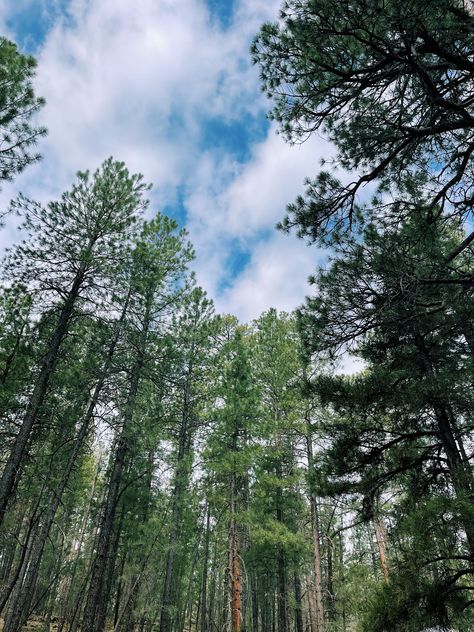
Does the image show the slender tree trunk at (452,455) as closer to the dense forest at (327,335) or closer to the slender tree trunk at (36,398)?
the dense forest at (327,335)

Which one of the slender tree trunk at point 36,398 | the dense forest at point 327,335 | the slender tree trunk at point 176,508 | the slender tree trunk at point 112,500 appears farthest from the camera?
the slender tree trunk at point 176,508

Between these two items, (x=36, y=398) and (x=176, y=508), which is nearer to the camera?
(x=36, y=398)

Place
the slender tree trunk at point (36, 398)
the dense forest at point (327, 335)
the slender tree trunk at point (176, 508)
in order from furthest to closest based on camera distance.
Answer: the slender tree trunk at point (176, 508)
the slender tree trunk at point (36, 398)
the dense forest at point (327, 335)

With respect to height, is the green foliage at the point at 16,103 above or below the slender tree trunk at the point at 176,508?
above

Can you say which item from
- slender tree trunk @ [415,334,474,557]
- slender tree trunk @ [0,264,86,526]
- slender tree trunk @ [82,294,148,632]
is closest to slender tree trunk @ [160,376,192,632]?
slender tree trunk @ [82,294,148,632]

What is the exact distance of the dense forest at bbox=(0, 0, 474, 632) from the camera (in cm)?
407

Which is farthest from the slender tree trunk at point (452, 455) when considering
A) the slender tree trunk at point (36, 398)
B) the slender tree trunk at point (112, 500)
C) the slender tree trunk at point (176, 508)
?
the slender tree trunk at point (176, 508)

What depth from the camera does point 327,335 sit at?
542cm

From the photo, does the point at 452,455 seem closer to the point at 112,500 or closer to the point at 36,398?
the point at 112,500

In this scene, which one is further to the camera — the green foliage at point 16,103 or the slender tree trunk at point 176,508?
the slender tree trunk at point 176,508

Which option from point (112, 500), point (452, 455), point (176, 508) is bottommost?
point (112, 500)

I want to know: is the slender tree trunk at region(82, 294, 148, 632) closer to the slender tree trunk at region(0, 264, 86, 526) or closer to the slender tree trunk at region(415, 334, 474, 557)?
the slender tree trunk at region(0, 264, 86, 526)

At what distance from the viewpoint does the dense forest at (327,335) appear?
4.07 m

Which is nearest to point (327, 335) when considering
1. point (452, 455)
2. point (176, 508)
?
point (452, 455)
